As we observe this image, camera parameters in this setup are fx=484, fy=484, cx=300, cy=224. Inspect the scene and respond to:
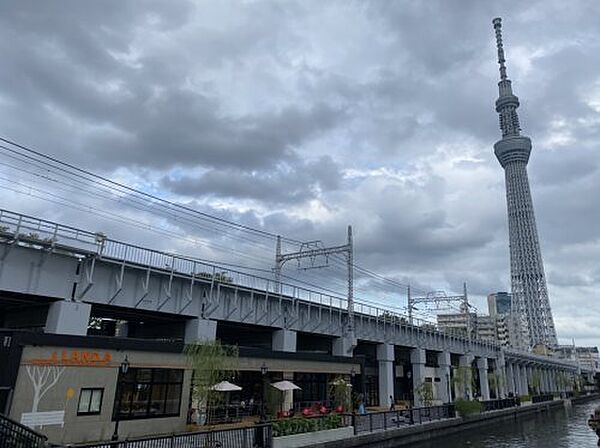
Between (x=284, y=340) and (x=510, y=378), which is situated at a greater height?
(x=284, y=340)

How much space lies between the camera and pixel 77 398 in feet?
74.6

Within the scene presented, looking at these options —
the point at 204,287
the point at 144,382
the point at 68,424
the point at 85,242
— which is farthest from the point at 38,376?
the point at 204,287

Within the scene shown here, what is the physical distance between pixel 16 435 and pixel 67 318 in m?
15.3

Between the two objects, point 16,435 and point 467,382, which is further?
point 467,382

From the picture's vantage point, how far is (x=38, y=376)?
71.4 ft

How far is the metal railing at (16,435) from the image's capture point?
45.4 feet

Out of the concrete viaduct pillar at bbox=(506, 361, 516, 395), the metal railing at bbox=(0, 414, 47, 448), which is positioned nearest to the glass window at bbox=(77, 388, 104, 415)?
the metal railing at bbox=(0, 414, 47, 448)

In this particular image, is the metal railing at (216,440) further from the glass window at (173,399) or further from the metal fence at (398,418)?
the metal fence at (398,418)

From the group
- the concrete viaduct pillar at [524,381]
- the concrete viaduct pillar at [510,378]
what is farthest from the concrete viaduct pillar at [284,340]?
the concrete viaduct pillar at [524,381]

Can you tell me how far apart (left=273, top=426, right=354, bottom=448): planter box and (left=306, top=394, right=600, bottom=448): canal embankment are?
38 centimetres

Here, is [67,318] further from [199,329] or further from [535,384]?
[535,384]

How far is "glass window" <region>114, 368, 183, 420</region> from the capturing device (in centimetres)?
2456

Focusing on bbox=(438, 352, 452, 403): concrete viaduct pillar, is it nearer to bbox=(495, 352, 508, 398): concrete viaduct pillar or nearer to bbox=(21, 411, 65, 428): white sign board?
bbox=(495, 352, 508, 398): concrete viaduct pillar

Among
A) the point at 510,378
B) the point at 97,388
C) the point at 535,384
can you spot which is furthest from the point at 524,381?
the point at 97,388
